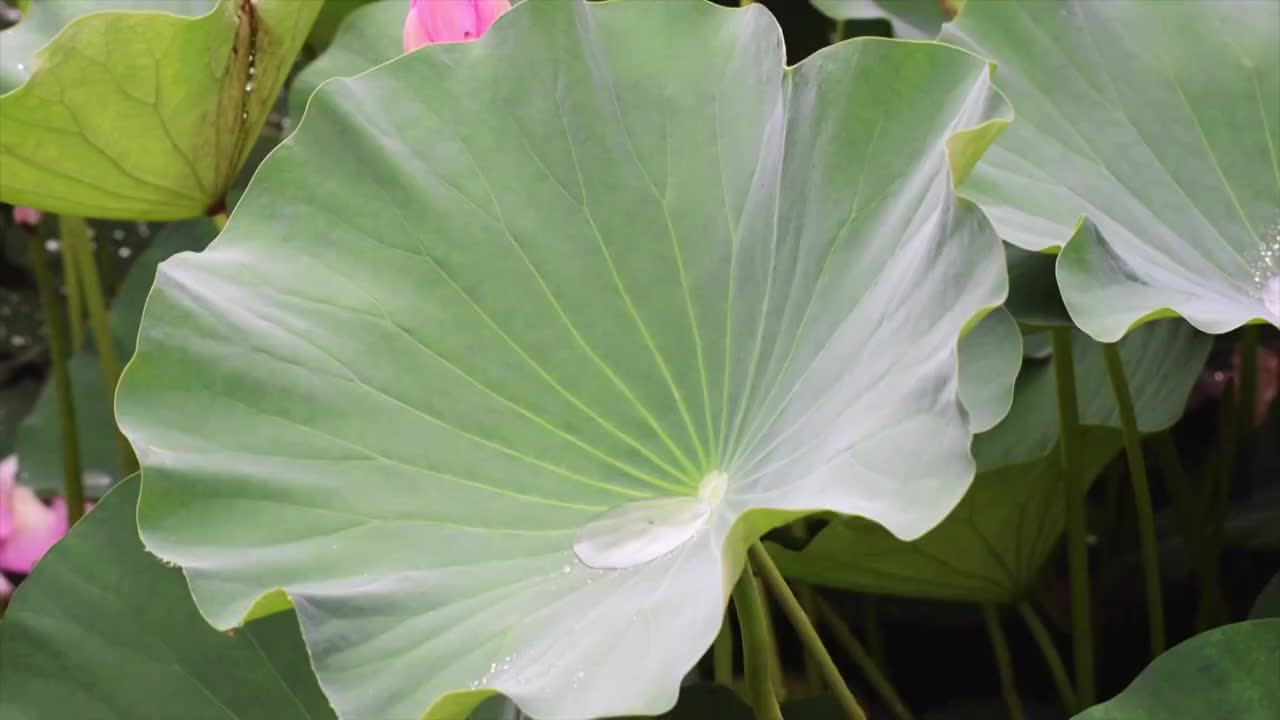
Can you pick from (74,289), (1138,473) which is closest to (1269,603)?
(1138,473)

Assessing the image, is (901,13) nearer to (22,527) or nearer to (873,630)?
(873,630)

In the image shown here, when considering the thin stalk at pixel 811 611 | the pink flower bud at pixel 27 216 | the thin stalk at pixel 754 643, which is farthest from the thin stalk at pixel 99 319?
the thin stalk at pixel 754 643

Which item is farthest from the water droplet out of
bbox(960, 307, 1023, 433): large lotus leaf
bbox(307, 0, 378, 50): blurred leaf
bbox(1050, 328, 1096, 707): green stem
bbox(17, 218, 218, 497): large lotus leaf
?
bbox(17, 218, 218, 497): large lotus leaf

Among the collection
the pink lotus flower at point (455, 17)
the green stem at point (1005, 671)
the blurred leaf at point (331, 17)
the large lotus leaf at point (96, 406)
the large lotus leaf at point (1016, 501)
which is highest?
the pink lotus flower at point (455, 17)

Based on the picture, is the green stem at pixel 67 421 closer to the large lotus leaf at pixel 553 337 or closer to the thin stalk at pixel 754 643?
the large lotus leaf at pixel 553 337

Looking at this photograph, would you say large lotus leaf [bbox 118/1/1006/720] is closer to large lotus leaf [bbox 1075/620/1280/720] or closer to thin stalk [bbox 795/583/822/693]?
large lotus leaf [bbox 1075/620/1280/720]

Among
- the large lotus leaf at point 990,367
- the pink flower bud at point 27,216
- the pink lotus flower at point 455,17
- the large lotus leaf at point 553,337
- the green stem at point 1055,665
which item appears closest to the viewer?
the large lotus leaf at point 553,337

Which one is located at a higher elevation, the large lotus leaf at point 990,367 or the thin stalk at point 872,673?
the large lotus leaf at point 990,367

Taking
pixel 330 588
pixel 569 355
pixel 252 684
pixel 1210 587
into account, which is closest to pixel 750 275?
pixel 569 355
